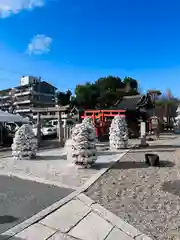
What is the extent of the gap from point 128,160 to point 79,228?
6.54m

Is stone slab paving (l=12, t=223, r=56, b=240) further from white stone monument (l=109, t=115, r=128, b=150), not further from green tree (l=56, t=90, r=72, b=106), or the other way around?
green tree (l=56, t=90, r=72, b=106)

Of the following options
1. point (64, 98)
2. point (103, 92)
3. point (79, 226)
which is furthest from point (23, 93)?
point (79, 226)

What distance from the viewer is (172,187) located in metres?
6.88

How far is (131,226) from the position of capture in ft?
15.0

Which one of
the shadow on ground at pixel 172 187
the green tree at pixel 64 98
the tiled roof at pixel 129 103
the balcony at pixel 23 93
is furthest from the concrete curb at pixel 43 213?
the balcony at pixel 23 93

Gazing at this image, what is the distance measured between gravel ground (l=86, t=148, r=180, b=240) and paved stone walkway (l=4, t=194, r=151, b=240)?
22 centimetres


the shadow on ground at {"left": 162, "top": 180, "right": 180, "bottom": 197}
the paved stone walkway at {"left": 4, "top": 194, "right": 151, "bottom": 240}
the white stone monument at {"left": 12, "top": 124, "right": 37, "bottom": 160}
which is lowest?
the paved stone walkway at {"left": 4, "top": 194, "right": 151, "bottom": 240}

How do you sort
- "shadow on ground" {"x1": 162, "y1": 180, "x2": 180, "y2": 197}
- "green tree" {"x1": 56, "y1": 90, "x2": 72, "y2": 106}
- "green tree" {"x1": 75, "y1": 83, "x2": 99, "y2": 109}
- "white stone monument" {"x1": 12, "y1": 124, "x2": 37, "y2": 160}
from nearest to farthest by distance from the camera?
"shadow on ground" {"x1": 162, "y1": 180, "x2": 180, "y2": 197} < "white stone monument" {"x1": 12, "y1": 124, "x2": 37, "y2": 160} < "green tree" {"x1": 75, "y1": 83, "x2": 99, "y2": 109} < "green tree" {"x1": 56, "y1": 90, "x2": 72, "y2": 106}

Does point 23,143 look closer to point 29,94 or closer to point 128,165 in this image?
point 128,165

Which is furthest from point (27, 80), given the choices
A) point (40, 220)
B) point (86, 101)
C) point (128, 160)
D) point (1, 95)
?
point (40, 220)

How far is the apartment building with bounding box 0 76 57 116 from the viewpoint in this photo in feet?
241

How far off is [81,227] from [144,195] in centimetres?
211

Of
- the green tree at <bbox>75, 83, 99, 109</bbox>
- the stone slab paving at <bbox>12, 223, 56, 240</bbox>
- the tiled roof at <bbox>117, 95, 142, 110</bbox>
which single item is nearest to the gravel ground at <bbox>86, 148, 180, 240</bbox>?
the stone slab paving at <bbox>12, 223, 56, 240</bbox>

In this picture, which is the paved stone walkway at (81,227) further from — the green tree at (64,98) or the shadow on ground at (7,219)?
the green tree at (64,98)
